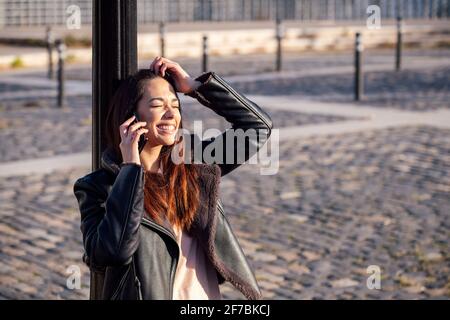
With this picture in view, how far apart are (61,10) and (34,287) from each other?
69.1ft

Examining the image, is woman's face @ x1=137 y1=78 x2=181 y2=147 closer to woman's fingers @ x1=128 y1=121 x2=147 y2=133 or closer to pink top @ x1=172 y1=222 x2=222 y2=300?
woman's fingers @ x1=128 y1=121 x2=147 y2=133

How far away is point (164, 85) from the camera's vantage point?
131 inches

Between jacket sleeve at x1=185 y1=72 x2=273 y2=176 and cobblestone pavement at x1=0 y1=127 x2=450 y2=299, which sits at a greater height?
jacket sleeve at x1=185 y1=72 x2=273 y2=176

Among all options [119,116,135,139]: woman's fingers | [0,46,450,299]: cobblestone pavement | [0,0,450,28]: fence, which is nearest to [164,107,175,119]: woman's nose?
[119,116,135,139]: woman's fingers

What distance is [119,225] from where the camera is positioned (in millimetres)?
3109

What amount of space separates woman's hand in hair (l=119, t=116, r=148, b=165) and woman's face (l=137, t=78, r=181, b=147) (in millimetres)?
55

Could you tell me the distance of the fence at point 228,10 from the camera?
27.1 m

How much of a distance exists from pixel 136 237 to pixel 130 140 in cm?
28

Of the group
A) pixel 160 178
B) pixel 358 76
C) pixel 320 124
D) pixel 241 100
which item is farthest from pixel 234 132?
pixel 358 76

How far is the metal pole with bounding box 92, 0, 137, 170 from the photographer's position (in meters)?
3.60

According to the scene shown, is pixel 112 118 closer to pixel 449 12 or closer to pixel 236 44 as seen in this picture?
pixel 236 44

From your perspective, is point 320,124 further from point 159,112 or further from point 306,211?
point 159,112

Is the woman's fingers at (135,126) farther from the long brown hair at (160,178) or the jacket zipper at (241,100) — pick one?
the jacket zipper at (241,100)
